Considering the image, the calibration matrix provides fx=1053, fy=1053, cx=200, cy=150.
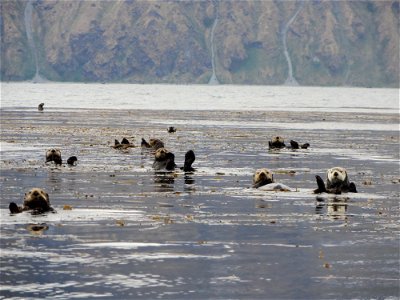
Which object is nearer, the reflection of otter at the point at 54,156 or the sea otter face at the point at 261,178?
the sea otter face at the point at 261,178

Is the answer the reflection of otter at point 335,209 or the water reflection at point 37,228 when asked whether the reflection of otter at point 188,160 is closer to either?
the reflection of otter at point 335,209

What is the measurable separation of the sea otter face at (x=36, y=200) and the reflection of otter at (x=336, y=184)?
9026 millimetres

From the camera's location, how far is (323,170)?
4131 cm

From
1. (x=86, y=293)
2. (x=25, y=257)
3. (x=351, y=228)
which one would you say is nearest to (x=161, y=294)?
(x=86, y=293)

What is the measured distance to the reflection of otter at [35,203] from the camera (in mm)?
24719

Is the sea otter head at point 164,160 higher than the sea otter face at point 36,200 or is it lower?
higher

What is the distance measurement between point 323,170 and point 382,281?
2414cm

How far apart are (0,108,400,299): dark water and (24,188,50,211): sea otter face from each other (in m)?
0.39

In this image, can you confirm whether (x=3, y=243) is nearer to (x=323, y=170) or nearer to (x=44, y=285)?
(x=44, y=285)

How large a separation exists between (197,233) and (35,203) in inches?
183

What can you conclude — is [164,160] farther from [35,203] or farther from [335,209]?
[35,203]

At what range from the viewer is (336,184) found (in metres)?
31.4

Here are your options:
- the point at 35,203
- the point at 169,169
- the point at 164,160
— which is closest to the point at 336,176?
the point at 169,169

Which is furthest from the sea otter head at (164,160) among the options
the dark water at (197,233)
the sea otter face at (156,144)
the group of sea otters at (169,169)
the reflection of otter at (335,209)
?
the sea otter face at (156,144)
